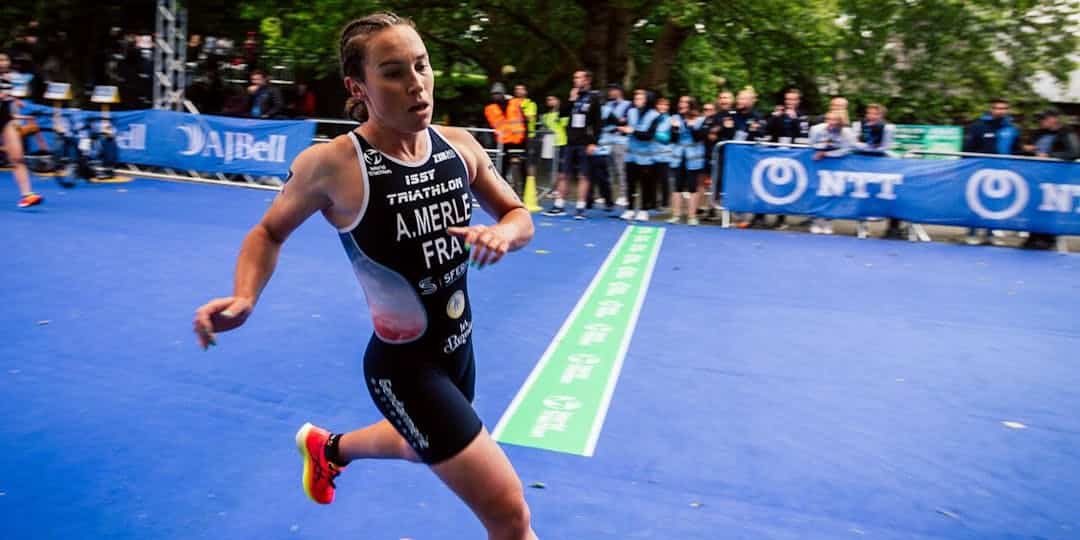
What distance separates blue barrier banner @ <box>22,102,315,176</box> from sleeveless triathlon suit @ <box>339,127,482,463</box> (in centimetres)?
1305

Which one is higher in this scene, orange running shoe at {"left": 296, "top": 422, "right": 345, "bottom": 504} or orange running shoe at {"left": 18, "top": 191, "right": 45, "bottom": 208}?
orange running shoe at {"left": 18, "top": 191, "right": 45, "bottom": 208}

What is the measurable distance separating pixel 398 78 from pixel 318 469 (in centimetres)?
176

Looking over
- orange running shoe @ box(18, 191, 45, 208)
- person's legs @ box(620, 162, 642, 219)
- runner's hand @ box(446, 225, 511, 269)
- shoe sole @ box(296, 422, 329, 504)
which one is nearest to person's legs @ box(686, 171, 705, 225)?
person's legs @ box(620, 162, 642, 219)

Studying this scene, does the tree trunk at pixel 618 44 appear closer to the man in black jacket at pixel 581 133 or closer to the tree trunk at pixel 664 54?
the tree trunk at pixel 664 54

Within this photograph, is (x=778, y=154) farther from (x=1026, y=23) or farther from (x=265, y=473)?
(x=1026, y=23)

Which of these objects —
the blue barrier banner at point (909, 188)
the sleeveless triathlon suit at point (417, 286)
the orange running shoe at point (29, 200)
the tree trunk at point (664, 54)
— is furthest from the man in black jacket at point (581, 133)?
the sleeveless triathlon suit at point (417, 286)

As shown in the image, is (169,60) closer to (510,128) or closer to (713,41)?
(510,128)

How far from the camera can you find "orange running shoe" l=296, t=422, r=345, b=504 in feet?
12.2

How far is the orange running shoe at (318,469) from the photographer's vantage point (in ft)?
12.2

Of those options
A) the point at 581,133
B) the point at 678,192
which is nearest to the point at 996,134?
the point at 678,192

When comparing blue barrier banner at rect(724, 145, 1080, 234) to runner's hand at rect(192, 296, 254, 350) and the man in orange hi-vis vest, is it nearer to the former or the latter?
the man in orange hi-vis vest

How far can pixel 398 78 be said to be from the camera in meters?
2.83

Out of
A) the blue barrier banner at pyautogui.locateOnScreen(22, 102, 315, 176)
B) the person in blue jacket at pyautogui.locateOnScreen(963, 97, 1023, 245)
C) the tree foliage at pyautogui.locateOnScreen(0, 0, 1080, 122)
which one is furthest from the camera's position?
the tree foliage at pyautogui.locateOnScreen(0, 0, 1080, 122)

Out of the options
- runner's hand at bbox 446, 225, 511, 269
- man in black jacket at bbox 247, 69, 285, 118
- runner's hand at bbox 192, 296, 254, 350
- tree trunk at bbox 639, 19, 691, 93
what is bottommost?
runner's hand at bbox 192, 296, 254, 350
